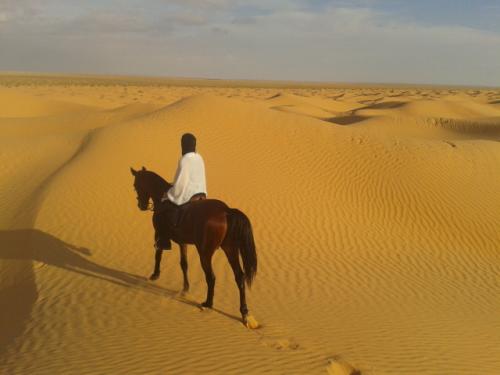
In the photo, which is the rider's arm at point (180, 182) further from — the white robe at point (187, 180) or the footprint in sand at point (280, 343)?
the footprint in sand at point (280, 343)

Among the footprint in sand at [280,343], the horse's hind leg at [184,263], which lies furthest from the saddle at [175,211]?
the footprint in sand at [280,343]

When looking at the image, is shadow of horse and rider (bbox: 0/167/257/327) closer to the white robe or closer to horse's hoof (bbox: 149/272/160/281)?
horse's hoof (bbox: 149/272/160/281)

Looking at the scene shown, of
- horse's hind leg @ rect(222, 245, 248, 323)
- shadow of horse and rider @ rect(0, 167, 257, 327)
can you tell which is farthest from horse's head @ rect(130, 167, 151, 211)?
horse's hind leg @ rect(222, 245, 248, 323)

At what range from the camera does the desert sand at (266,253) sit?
617 centimetres

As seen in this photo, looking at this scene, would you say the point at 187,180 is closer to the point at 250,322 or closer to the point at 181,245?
the point at 181,245

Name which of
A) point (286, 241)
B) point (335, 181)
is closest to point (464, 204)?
point (335, 181)

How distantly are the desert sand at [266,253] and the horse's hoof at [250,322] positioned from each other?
174mm

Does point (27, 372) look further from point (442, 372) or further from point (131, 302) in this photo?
point (442, 372)

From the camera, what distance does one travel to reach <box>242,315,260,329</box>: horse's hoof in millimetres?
6850

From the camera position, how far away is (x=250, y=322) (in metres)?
6.88

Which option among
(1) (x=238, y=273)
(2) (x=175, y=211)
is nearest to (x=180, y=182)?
(2) (x=175, y=211)

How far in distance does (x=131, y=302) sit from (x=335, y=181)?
9034 mm

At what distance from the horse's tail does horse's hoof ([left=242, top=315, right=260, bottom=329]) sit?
22.4 inches

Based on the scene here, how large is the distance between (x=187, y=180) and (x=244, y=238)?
1453 mm
